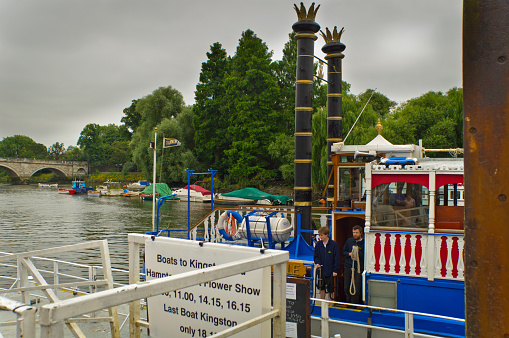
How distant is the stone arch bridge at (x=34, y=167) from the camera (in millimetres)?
117750

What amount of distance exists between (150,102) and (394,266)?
69.9m

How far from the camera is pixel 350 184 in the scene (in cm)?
1216

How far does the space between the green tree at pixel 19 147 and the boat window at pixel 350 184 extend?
595 feet

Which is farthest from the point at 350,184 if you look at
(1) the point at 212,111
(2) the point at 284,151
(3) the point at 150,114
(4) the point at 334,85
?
(3) the point at 150,114

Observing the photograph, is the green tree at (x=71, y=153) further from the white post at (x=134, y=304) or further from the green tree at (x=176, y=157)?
the white post at (x=134, y=304)

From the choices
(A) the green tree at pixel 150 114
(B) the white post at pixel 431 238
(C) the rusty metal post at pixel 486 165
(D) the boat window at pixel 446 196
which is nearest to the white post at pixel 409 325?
(B) the white post at pixel 431 238

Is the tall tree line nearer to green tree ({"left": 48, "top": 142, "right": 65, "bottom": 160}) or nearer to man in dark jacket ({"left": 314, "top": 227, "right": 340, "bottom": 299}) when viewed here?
man in dark jacket ({"left": 314, "top": 227, "right": 340, "bottom": 299})

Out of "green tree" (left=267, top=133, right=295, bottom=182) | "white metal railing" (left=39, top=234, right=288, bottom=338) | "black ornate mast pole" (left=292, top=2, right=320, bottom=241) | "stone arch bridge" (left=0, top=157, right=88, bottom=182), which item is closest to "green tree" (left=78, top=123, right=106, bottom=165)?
"stone arch bridge" (left=0, top=157, right=88, bottom=182)

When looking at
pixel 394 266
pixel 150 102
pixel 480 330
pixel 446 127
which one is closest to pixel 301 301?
pixel 480 330

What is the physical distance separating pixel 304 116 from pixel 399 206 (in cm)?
476

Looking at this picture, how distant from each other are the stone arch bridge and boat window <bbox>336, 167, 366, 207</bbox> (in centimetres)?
12285

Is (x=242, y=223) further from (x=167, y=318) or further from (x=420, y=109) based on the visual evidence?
(x=420, y=109)

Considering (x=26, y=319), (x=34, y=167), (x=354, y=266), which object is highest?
(x=34, y=167)

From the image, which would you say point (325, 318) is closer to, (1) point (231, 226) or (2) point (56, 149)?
(1) point (231, 226)
